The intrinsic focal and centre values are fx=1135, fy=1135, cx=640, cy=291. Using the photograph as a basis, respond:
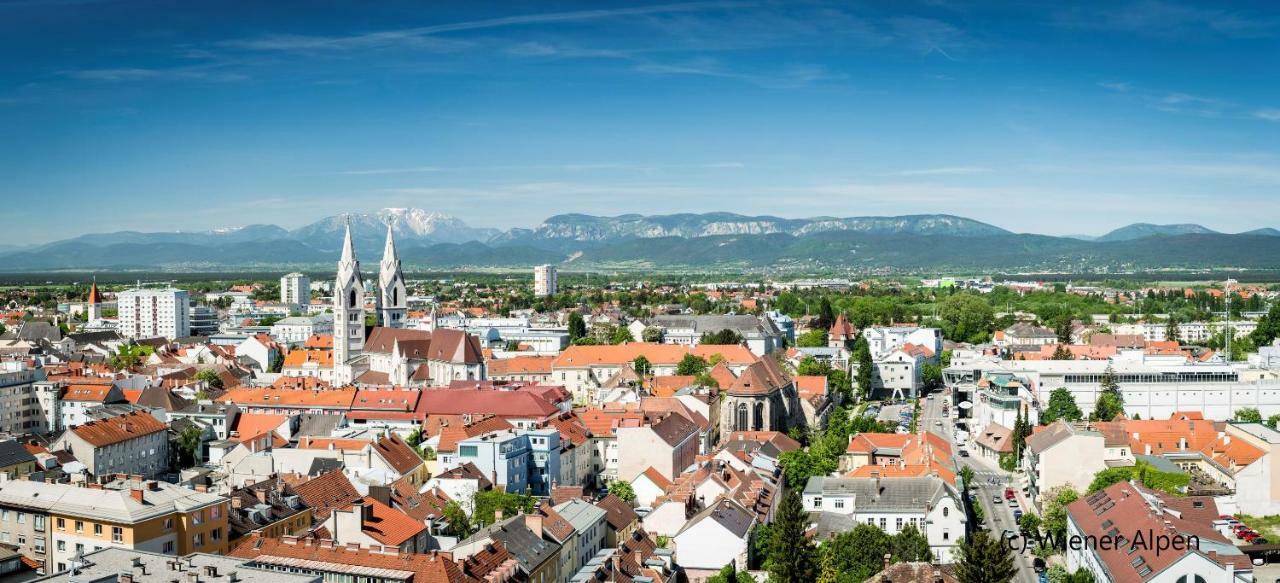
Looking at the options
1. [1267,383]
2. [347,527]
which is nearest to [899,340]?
[1267,383]

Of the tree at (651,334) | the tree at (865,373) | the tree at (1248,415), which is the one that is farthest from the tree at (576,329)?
the tree at (1248,415)

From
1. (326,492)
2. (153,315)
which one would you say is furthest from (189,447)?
(153,315)

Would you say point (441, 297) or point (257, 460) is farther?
point (441, 297)

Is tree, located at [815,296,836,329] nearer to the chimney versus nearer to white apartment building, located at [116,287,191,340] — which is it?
white apartment building, located at [116,287,191,340]

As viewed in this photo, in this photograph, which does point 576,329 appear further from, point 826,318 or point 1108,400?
point 1108,400

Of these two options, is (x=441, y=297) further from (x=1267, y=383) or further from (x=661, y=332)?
(x=1267, y=383)

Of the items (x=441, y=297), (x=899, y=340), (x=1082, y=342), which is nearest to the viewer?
(x=899, y=340)
